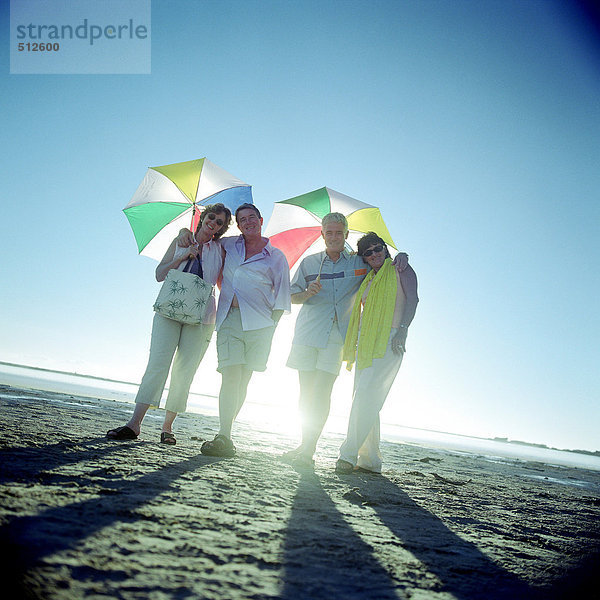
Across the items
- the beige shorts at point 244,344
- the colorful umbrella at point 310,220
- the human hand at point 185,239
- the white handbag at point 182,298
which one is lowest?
the beige shorts at point 244,344

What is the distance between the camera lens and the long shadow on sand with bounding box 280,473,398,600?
4.17 ft

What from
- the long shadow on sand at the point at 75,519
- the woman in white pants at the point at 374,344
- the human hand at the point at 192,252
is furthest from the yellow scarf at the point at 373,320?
the long shadow on sand at the point at 75,519

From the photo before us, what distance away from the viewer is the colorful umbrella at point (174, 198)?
477 cm

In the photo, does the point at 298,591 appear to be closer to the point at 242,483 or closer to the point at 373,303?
the point at 242,483

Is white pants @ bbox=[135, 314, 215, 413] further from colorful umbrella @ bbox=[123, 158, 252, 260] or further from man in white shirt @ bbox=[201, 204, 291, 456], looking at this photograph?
colorful umbrella @ bbox=[123, 158, 252, 260]

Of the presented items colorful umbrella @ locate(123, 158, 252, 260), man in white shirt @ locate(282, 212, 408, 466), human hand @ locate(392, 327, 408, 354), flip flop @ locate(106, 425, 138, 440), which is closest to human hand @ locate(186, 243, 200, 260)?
colorful umbrella @ locate(123, 158, 252, 260)

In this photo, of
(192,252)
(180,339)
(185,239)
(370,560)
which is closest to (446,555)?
(370,560)

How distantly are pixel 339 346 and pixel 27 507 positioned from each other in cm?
311

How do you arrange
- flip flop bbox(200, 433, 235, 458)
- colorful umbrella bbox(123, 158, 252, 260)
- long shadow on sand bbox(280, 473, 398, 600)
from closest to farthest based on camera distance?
long shadow on sand bbox(280, 473, 398, 600) < flip flop bbox(200, 433, 235, 458) < colorful umbrella bbox(123, 158, 252, 260)

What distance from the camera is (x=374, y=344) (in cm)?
420

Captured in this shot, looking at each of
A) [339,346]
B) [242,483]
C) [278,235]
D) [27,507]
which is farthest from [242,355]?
[27,507]

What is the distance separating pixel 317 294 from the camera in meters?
4.43

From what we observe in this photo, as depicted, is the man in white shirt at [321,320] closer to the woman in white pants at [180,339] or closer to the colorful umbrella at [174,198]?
the woman in white pants at [180,339]

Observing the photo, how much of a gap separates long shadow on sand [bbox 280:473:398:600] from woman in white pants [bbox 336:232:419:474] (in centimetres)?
196
